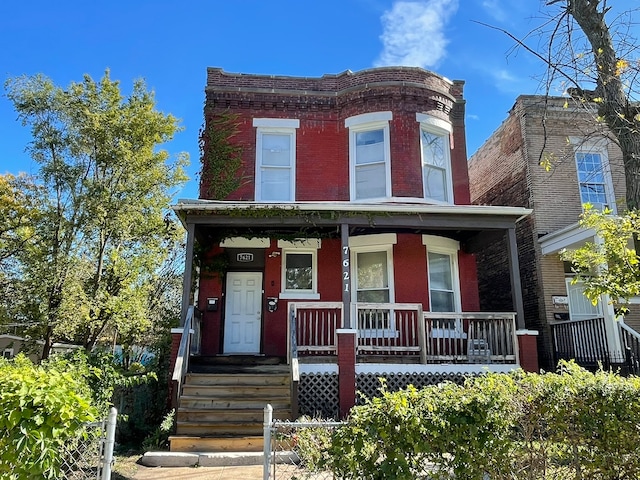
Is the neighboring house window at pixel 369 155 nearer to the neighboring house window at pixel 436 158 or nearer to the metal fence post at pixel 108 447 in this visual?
the neighboring house window at pixel 436 158

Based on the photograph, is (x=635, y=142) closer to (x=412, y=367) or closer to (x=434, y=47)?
(x=434, y=47)

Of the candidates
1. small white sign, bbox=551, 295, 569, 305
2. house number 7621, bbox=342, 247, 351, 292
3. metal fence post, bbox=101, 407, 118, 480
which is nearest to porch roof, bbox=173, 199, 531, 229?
house number 7621, bbox=342, 247, 351, 292

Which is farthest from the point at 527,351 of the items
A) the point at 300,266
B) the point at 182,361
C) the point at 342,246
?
the point at 182,361

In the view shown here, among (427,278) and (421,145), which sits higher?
(421,145)

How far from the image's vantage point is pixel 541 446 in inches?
159

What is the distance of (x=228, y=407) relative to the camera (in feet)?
27.5

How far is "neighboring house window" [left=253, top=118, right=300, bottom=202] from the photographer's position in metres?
12.4

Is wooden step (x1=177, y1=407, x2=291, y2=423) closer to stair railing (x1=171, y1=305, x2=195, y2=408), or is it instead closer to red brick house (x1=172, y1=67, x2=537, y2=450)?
red brick house (x1=172, y1=67, x2=537, y2=450)

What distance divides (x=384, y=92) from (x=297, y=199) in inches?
145

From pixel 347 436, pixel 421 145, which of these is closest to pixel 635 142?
pixel 347 436

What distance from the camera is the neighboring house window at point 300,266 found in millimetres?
11673

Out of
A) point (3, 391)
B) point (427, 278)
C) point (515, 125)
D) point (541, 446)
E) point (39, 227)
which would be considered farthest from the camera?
point (515, 125)

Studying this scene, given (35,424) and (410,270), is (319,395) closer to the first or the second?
(410,270)

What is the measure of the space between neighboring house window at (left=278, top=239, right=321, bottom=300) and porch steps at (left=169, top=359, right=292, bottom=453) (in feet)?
8.09
